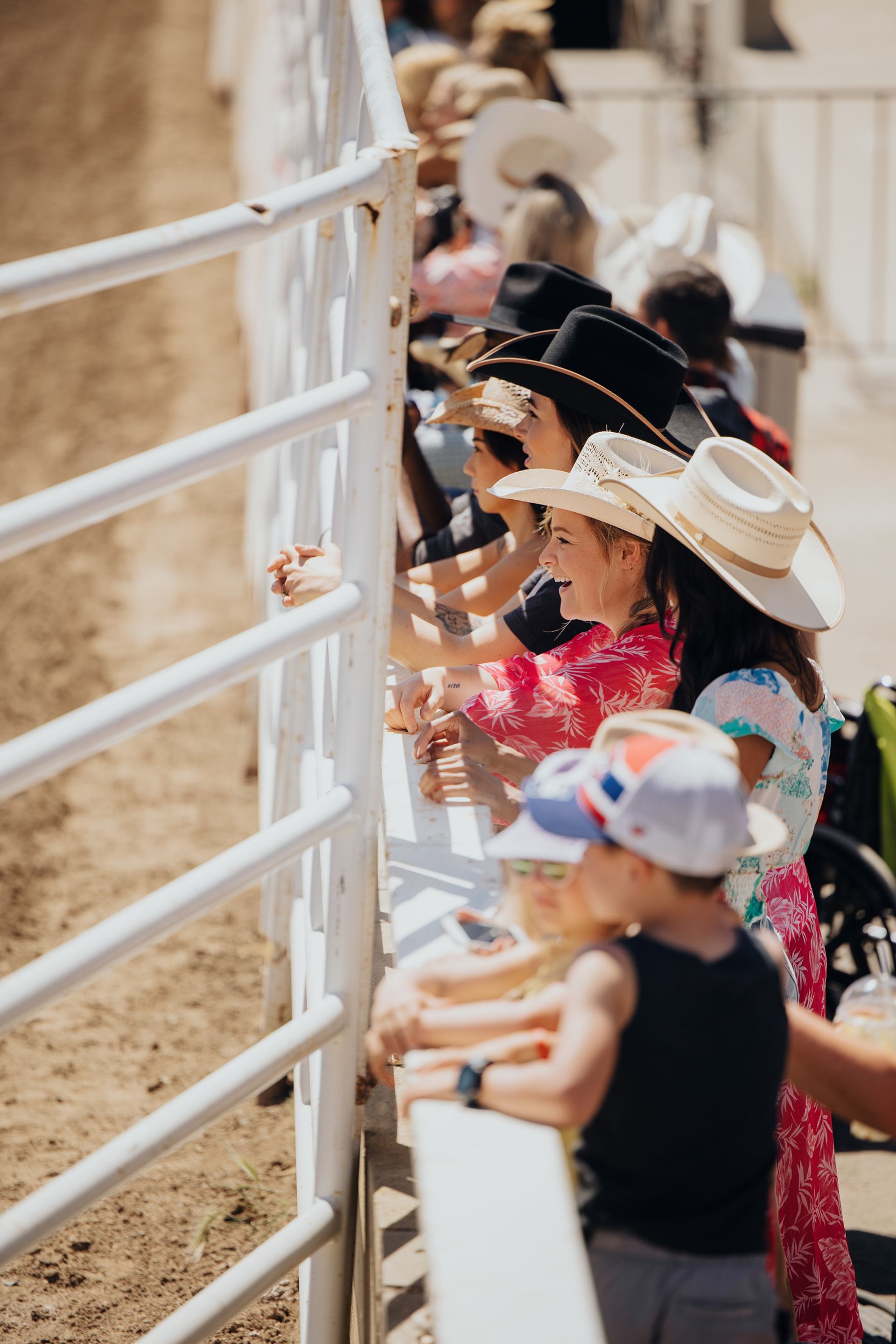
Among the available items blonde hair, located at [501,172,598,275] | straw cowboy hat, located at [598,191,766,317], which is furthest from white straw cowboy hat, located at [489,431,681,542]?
straw cowboy hat, located at [598,191,766,317]

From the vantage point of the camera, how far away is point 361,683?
2.01m

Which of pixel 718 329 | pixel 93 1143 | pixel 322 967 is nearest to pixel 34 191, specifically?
pixel 718 329

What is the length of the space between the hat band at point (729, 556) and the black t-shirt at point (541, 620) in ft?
1.88

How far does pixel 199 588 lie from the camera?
706cm

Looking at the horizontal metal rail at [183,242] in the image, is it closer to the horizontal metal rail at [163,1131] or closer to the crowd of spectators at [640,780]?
the crowd of spectators at [640,780]

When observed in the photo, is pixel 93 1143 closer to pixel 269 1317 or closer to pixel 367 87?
pixel 269 1317

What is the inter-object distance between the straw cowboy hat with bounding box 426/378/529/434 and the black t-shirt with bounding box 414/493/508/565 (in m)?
0.52

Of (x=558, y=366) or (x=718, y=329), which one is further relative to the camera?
(x=718, y=329)

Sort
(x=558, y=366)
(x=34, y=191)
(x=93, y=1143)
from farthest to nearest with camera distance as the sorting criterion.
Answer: (x=34, y=191)
(x=93, y=1143)
(x=558, y=366)

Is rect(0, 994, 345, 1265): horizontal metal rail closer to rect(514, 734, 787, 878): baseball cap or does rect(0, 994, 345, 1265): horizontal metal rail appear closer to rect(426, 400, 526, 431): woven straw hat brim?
rect(514, 734, 787, 878): baseball cap

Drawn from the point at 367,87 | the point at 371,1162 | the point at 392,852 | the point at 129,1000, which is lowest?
the point at 129,1000

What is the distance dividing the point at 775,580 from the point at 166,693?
95 cm

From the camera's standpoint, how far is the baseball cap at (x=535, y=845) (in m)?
1.50

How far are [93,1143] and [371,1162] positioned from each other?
4.83ft
